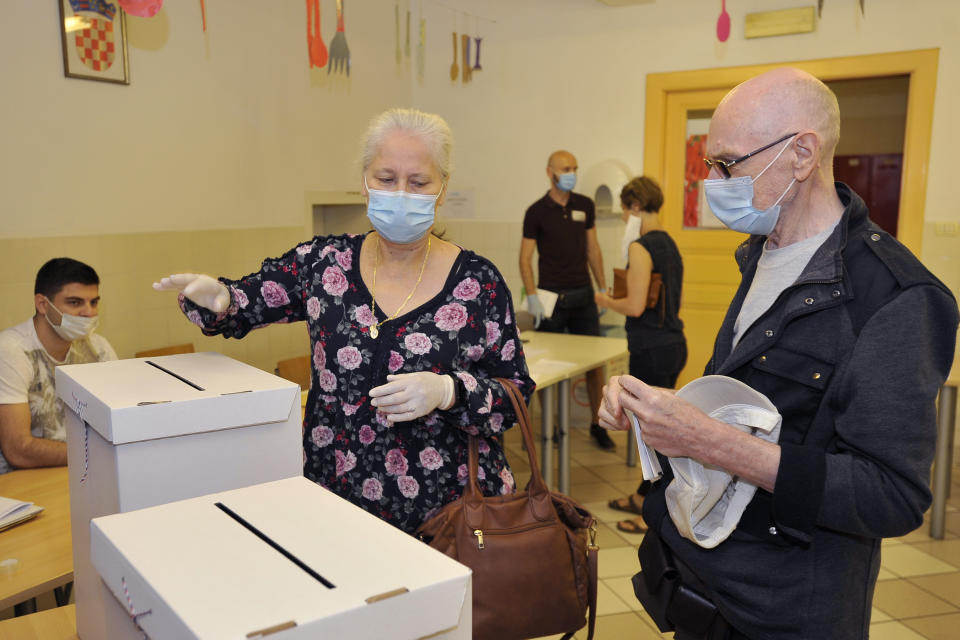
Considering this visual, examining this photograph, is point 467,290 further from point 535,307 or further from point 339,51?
point 339,51

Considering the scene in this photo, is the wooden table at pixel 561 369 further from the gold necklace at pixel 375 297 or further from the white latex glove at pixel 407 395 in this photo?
the white latex glove at pixel 407 395

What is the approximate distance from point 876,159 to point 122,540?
844 cm

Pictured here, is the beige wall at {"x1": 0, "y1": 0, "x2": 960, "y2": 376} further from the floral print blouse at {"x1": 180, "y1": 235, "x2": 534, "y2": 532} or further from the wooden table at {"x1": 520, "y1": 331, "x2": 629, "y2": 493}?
the floral print blouse at {"x1": 180, "y1": 235, "x2": 534, "y2": 532}

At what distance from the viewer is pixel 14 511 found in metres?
1.95

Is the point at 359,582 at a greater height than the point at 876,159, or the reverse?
the point at 876,159

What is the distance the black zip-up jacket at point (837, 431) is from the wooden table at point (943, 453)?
279 cm

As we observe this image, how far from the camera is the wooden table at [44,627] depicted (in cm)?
125

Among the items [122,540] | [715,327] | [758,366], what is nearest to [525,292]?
[715,327]

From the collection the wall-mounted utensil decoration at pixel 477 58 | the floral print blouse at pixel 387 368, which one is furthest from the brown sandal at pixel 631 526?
the wall-mounted utensil decoration at pixel 477 58

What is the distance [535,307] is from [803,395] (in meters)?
3.81

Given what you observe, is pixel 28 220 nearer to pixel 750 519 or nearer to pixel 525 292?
pixel 525 292

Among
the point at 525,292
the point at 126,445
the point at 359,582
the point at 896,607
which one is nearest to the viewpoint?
the point at 359,582

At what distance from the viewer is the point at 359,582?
0.75 metres

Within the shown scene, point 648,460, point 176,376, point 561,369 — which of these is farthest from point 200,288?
point 561,369
